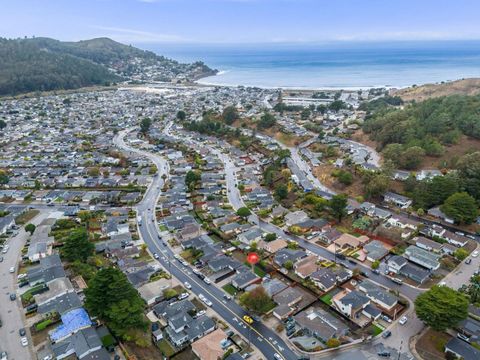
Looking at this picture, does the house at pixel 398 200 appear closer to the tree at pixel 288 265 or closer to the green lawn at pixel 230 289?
the tree at pixel 288 265

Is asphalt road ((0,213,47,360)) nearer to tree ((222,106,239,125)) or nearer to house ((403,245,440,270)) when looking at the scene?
house ((403,245,440,270))

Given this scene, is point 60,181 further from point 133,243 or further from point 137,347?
point 137,347

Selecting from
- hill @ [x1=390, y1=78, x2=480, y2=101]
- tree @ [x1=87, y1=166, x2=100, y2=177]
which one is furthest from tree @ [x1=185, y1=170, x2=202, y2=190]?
hill @ [x1=390, y1=78, x2=480, y2=101]

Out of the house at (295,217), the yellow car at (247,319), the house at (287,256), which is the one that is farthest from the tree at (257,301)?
the house at (295,217)

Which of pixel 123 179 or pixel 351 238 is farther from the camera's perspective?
pixel 123 179

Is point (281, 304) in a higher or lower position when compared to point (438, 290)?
lower

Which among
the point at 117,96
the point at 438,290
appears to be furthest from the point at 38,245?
the point at 117,96

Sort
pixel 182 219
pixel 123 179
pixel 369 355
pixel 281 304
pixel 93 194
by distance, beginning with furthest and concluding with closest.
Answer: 1. pixel 123 179
2. pixel 93 194
3. pixel 182 219
4. pixel 281 304
5. pixel 369 355
